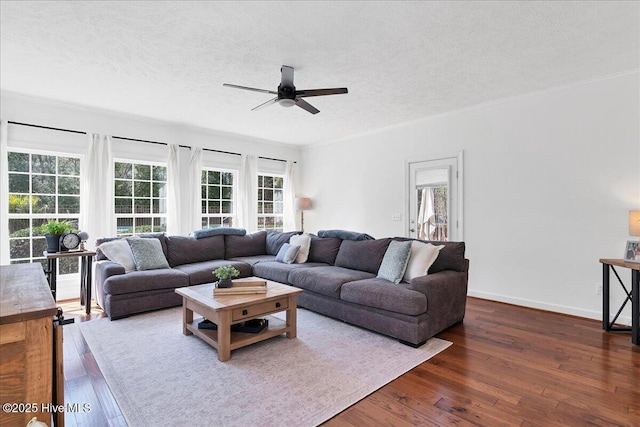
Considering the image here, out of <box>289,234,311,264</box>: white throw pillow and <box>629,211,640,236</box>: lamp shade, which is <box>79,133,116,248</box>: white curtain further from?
<box>629,211,640,236</box>: lamp shade

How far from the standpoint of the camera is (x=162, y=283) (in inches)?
156

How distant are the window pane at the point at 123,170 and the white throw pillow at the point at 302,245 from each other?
286 cm

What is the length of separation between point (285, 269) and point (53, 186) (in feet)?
11.6

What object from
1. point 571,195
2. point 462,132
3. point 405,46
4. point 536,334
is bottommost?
point 536,334

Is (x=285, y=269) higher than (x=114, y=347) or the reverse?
higher

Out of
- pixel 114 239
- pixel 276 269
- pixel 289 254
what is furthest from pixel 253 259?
pixel 114 239

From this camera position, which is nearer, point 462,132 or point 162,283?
point 162,283

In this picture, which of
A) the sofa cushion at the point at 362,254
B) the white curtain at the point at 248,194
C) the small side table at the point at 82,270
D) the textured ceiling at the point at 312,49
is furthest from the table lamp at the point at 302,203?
the small side table at the point at 82,270

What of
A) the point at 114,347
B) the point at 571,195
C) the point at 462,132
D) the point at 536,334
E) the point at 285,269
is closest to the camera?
the point at 114,347

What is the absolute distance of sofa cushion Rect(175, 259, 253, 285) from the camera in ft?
14.0

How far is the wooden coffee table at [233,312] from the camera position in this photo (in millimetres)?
2682

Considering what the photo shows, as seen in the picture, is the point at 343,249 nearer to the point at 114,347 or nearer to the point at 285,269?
the point at 285,269

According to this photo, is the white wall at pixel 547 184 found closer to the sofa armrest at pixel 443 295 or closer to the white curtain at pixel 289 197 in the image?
the sofa armrest at pixel 443 295

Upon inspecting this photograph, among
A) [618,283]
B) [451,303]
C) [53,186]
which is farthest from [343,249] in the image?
[53,186]
